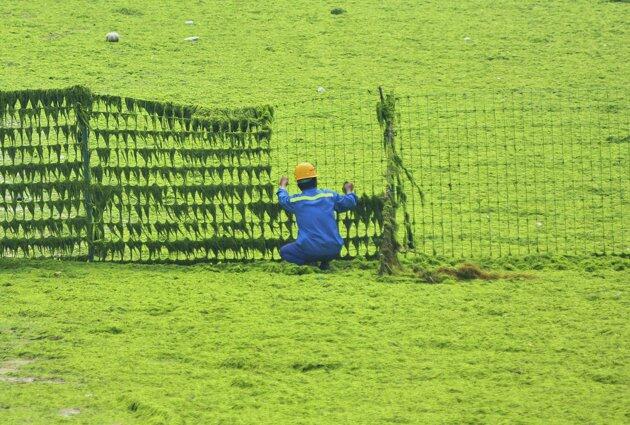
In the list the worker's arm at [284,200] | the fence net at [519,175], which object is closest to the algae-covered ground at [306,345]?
the worker's arm at [284,200]

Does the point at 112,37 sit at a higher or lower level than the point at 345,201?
higher

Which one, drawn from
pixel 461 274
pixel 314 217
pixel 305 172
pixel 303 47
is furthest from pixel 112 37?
pixel 461 274

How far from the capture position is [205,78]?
16453 mm

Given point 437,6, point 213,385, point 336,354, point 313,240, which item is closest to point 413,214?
point 313,240

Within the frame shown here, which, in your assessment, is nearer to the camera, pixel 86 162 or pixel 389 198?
Answer: pixel 389 198

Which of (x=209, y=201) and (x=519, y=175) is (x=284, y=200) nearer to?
(x=209, y=201)

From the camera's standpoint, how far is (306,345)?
861 cm

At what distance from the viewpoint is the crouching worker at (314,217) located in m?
10.5

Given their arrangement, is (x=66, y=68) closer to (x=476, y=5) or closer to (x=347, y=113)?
(x=347, y=113)

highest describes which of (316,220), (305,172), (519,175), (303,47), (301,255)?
(303,47)

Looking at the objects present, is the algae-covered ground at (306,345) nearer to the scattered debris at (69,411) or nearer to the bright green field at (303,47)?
the scattered debris at (69,411)

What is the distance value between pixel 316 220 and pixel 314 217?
0.10ft

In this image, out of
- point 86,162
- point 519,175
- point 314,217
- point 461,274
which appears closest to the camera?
point 461,274

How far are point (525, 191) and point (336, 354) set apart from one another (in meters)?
4.79
